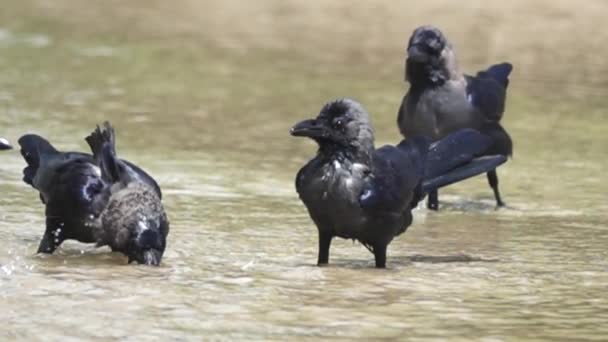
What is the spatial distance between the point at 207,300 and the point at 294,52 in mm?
11995

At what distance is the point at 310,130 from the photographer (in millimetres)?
7762

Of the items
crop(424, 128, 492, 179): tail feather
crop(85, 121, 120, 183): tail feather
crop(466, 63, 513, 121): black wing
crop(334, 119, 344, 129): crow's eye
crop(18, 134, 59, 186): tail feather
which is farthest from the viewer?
crop(466, 63, 513, 121): black wing

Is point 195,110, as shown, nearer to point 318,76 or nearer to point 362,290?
point 318,76

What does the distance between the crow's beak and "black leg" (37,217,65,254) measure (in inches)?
23.9

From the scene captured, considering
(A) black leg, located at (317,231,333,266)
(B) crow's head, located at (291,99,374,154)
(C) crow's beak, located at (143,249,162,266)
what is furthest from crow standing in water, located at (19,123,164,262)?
(B) crow's head, located at (291,99,374,154)

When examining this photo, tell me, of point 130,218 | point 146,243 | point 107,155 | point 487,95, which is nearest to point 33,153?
point 107,155

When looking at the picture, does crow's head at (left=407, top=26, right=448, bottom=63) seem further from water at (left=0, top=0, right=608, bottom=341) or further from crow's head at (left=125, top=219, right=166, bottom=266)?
crow's head at (left=125, top=219, right=166, bottom=266)

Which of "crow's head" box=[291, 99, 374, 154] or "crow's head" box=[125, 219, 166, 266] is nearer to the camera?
"crow's head" box=[291, 99, 374, 154]

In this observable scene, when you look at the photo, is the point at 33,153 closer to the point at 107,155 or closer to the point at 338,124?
the point at 107,155

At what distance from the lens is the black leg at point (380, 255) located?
794cm

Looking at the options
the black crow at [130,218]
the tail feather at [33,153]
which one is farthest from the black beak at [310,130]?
the tail feather at [33,153]

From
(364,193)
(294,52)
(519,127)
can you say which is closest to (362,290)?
(364,193)

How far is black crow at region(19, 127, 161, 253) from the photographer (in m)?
8.29

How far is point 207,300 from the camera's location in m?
7.13
